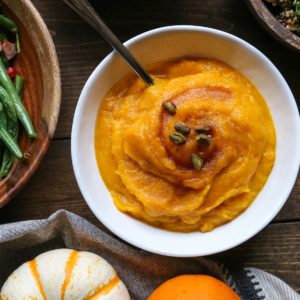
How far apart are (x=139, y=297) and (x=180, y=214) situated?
20.1 inches

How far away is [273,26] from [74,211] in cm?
106

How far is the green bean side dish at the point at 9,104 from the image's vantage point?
2.23 meters

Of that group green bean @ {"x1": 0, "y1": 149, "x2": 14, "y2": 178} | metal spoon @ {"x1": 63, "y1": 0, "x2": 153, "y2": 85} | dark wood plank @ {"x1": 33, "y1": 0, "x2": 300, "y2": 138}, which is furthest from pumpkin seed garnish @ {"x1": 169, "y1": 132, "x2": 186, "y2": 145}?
green bean @ {"x1": 0, "y1": 149, "x2": 14, "y2": 178}

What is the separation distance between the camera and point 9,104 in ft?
7.38

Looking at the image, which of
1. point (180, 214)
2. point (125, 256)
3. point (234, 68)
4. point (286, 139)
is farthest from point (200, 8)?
point (125, 256)

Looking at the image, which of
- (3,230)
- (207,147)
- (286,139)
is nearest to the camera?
(207,147)

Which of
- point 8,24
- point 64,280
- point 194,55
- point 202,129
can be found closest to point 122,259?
point 64,280

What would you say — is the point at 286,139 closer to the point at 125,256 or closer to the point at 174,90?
the point at 174,90

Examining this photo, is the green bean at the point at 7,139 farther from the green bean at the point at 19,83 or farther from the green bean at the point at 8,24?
the green bean at the point at 8,24

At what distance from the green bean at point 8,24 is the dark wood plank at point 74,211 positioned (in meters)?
0.48

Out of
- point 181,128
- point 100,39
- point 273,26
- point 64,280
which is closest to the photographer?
point 181,128

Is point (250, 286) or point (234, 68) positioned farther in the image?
point (250, 286)

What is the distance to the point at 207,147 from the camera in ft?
6.62

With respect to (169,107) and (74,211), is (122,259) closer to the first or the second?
(74,211)
